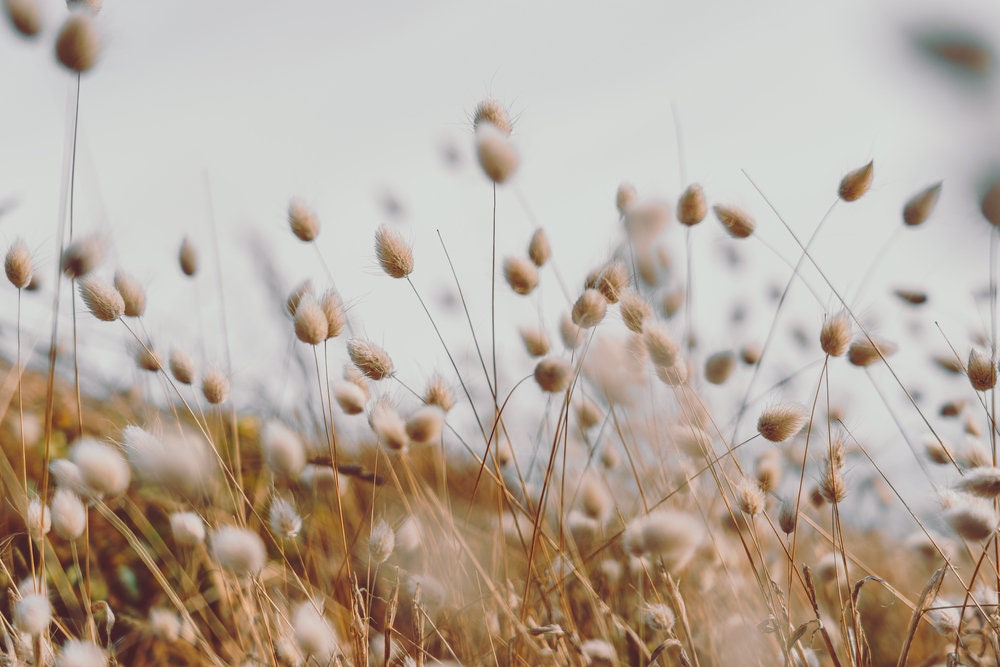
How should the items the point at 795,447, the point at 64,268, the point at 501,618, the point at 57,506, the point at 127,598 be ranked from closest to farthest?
1. the point at 57,506
2. the point at 64,268
3. the point at 501,618
4. the point at 127,598
5. the point at 795,447

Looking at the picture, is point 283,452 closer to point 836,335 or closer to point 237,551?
point 237,551

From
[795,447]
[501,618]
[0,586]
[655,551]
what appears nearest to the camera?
[655,551]

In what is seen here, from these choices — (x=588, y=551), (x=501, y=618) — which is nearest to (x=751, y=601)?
(x=588, y=551)

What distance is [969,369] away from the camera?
2.93 feet

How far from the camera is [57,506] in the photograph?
755mm

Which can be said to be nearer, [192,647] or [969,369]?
[969,369]

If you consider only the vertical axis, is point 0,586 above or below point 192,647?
below

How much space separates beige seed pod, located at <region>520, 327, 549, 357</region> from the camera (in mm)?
1080

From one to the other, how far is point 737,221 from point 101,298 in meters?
0.88

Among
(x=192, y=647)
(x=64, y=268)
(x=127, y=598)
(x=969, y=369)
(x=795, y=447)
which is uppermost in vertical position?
(x=969, y=369)

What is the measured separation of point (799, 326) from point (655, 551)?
4.46 ft

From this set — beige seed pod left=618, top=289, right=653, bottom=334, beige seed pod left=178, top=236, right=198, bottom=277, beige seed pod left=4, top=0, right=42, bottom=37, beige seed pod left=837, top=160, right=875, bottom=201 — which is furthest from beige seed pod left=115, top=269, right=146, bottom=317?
beige seed pod left=837, top=160, right=875, bottom=201

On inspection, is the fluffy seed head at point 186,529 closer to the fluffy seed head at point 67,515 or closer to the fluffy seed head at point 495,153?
the fluffy seed head at point 67,515

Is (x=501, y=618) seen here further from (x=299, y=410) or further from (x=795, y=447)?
(x=795, y=447)
